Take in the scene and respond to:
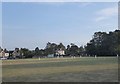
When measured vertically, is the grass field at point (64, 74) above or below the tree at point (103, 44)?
below

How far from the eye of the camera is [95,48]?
423 feet

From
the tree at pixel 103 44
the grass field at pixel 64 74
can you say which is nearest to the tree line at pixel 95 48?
the tree at pixel 103 44

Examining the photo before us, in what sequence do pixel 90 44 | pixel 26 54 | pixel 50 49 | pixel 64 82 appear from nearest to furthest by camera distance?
pixel 64 82 < pixel 90 44 < pixel 26 54 < pixel 50 49

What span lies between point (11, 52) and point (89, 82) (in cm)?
15485

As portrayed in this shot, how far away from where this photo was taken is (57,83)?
559 inches

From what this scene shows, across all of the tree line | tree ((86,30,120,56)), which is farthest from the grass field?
tree ((86,30,120,56))

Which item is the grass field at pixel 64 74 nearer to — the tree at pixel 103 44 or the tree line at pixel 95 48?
the tree line at pixel 95 48

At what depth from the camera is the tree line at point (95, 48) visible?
115525 millimetres

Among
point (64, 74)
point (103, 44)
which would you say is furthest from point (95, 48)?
point (64, 74)

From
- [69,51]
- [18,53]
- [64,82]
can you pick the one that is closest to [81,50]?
[69,51]

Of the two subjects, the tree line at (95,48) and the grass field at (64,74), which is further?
the tree line at (95,48)

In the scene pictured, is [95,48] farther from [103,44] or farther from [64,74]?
[64,74]

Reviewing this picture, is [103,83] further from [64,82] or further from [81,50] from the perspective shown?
[81,50]

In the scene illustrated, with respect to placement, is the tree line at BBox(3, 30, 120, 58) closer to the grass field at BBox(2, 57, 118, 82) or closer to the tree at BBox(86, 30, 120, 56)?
the tree at BBox(86, 30, 120, 56)
